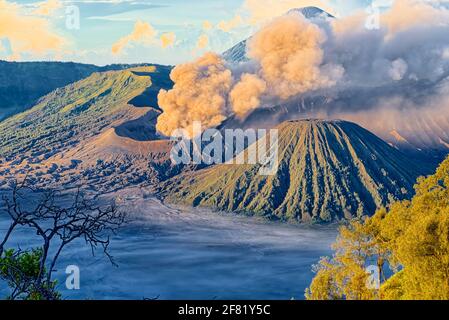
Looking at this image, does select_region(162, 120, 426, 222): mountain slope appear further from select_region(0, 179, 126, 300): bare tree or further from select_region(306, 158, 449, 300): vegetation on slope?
select_region(0, 179, 126, 300): bare tree

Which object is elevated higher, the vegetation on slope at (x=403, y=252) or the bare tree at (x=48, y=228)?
the bare tree at (x=48, y=228)

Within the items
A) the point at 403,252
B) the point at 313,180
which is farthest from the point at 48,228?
the point at 313,180

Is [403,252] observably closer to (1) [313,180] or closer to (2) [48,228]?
(2) [48,228]

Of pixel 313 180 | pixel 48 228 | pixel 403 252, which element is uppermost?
pixel 313 180

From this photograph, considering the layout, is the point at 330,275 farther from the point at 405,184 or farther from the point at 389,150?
the point at 389,150

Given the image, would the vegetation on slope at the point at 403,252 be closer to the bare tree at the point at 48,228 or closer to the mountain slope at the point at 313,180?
the bare tree at the point at 48,228

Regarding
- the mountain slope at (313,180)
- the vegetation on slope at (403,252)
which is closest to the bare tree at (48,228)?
the vegetation on slope at (403,252)
